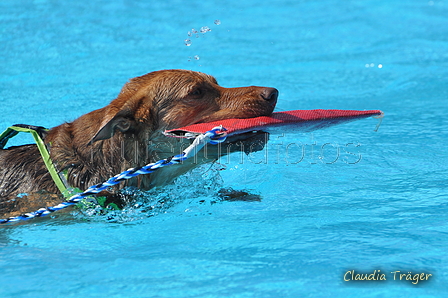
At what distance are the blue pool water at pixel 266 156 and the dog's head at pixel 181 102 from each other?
0.80 meters

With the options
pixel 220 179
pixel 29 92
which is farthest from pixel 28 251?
pixel 29 92

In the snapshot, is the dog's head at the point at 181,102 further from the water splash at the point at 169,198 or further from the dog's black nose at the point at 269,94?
the water splash at the point at 169,198

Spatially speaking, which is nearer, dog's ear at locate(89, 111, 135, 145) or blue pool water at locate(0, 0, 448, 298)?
blue pool water at locate(0, 0, 448, 298)

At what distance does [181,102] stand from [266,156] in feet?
7.02

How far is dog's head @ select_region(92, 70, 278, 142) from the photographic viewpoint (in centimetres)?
511

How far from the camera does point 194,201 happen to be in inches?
226

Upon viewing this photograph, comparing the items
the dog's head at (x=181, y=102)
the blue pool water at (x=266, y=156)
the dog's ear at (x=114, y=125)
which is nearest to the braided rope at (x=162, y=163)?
the dog's ear at (x=114, y=125)

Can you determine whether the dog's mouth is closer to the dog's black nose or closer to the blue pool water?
the dog's black nose

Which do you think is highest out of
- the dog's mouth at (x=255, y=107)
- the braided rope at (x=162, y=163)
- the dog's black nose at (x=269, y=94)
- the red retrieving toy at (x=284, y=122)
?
the dog's black nose at (x=269, y=94)

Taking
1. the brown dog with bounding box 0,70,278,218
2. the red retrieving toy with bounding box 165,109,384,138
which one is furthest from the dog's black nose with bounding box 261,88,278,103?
the red retrieving toy with bounding box 165,109,384,138

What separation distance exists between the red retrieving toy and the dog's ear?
362mm

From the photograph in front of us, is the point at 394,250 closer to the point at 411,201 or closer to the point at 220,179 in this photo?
the point at 411,201

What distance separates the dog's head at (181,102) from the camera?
5113 mm

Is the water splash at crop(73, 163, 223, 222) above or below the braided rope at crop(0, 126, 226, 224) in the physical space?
below
